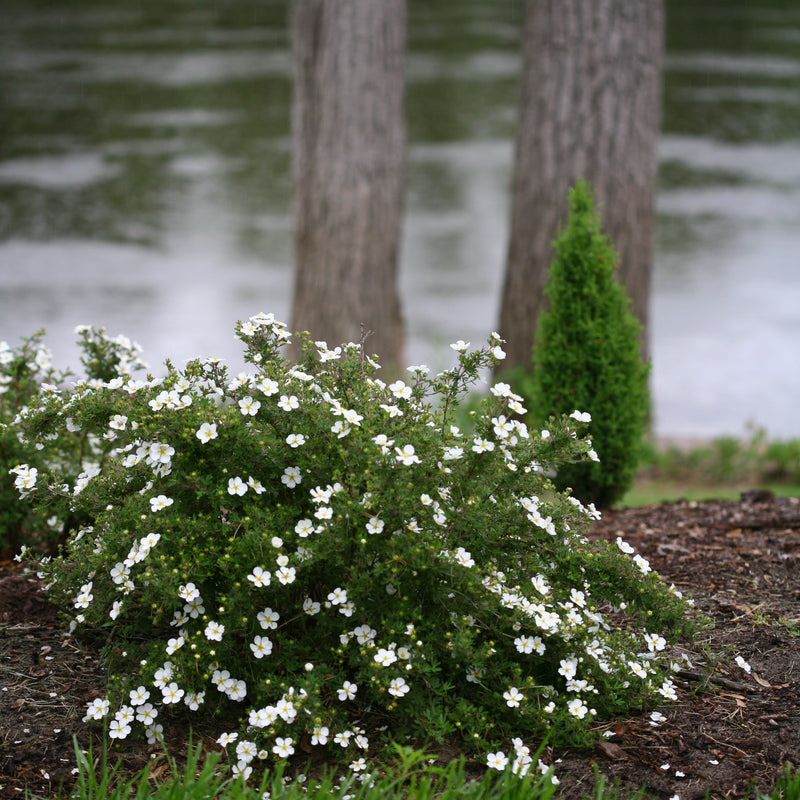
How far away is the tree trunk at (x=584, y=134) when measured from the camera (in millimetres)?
6254

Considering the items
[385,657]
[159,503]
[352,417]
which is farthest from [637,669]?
[159,503]

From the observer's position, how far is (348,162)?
6.66m

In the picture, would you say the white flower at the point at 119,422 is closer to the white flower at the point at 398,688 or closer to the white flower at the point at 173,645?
the white flower at the point at 173,645

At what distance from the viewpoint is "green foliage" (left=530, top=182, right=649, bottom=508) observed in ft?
15.4

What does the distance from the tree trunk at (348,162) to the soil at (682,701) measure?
3.43 m

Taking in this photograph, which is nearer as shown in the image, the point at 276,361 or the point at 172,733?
the point at 172,733

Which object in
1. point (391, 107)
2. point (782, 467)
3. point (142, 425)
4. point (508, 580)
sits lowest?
point (782, 467)

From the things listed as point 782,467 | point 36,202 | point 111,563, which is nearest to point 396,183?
point 782,467

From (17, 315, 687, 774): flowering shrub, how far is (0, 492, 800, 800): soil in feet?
0.38

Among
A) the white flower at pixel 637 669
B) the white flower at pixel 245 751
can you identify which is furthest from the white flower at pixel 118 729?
the white flower at pixel 637 669

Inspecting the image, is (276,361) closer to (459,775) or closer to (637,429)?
(459,775)

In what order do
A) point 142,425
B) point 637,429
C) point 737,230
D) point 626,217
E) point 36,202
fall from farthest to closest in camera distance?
point 36,202 → point 737,230 → point 626,217 → point 637,429 → point 142,425

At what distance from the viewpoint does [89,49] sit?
76.5 feet

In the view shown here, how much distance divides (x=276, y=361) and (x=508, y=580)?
994 mm
